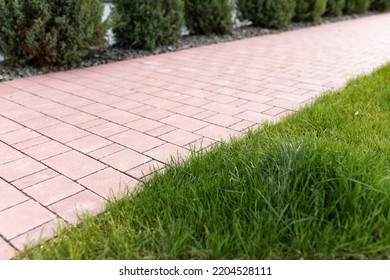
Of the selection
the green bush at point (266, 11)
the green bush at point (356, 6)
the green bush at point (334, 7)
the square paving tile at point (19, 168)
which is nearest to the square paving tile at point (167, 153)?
the square paving tile at point (19, 168)

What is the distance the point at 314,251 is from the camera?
1.71m

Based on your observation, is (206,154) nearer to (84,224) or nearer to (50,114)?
(84,224)

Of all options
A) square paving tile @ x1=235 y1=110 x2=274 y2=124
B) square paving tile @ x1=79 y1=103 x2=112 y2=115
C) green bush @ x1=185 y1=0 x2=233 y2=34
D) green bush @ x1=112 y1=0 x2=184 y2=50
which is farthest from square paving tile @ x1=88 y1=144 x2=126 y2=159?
green bush @ x1=185 y1=0 x2=233 y2=34

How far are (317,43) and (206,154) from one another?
5713 mm

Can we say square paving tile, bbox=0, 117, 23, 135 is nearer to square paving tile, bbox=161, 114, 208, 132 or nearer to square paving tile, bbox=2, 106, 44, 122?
square paving tile, bbox=2, 106, 44, 122

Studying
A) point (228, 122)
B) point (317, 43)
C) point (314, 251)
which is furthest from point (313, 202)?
point (317, 43)

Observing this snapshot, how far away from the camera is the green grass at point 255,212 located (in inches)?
68.2

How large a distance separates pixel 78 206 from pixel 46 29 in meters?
3.49

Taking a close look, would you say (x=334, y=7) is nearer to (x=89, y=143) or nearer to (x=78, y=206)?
(x=89, y=143)

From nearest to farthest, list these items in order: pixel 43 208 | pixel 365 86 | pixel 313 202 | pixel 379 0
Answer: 1. pixel 313 202
2. pixel 43 208
3. pixel 365 86
4. pixel 379 0

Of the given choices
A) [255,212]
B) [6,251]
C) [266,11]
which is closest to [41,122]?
[6,251]

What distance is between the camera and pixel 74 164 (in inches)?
103

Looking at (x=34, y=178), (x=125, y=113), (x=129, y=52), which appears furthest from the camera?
(x=129, y=52)

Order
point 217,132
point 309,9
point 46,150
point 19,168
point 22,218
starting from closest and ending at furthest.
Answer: point 22,218 → point 19,168 → point 46,150 → point 217,132 → point 309,9
